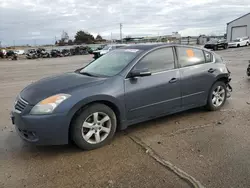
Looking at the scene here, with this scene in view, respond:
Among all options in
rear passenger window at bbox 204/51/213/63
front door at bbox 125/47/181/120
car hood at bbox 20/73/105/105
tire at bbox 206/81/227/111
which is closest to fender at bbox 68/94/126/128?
front door at bbox 125/47/181/120

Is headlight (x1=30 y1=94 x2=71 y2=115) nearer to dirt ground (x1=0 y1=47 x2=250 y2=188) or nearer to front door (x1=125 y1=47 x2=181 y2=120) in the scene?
dirt ground (x1=0 y1=47 x2=250 y2=188)

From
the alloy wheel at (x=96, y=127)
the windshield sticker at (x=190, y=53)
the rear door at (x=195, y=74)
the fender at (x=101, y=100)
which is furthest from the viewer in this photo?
the windshield sticker at (x=190, y=53)

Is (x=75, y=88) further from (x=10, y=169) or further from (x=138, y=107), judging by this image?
(x=10, y=169)

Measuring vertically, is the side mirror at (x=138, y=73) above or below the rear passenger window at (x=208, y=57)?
below

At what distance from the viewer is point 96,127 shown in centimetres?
387

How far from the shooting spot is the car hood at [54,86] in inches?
146

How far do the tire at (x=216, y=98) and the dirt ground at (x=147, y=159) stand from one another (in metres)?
0.57

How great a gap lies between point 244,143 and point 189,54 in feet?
6.66

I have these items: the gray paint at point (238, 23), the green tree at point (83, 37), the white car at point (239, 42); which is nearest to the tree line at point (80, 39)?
the green tree at point (83, 37)

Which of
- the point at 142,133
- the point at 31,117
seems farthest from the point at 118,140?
the point at 31,117

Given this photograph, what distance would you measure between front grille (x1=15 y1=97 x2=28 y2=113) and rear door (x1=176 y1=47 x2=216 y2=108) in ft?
9.18

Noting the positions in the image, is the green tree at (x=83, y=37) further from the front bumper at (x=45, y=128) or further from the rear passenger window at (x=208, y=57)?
the front bumper at (x=45, y=128)

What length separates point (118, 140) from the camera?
13.8 feet

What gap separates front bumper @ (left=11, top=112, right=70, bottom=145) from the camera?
3512mm
